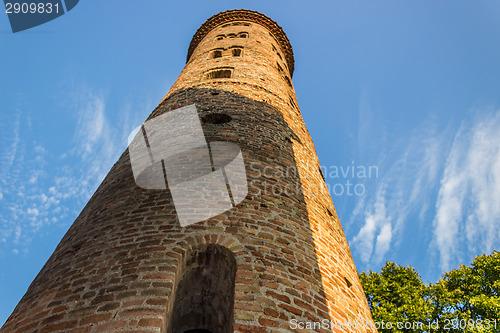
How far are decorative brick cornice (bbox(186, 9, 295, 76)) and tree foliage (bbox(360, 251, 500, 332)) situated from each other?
31.2 feet

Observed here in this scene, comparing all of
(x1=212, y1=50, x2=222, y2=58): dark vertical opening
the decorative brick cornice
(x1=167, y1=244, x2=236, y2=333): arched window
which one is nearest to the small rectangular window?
(x1=212, y1=50, x2=222, y2=58): dark vertical opening

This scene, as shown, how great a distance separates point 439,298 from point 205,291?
957cm

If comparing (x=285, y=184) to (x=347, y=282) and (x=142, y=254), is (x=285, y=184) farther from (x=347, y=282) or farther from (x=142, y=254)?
(x=142, y=254)

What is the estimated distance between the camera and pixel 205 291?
375cm

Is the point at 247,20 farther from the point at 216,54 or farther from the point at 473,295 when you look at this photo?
the point at 473,295

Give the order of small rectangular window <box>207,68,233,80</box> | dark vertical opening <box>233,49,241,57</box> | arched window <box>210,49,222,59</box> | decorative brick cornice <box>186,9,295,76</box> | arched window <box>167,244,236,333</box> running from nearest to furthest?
arched window <box>167,244,236,333</box>
small rectangular window <box>207,68,233,80</box>
dark vertical opening <box>233,49,241,57</box>
arched window <box>210,49,222,59</box>
decorative brick cornice <box>186,9,295,76</box>

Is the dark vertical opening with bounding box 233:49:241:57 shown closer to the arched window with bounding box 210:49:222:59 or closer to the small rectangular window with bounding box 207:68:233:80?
the arched window with bounding box 210:49:222:59

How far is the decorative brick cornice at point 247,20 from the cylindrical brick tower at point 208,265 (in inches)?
430

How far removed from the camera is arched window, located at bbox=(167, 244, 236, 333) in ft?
11.7

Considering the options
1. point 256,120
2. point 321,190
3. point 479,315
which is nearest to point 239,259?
point 321,190

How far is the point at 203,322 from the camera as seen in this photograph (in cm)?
371

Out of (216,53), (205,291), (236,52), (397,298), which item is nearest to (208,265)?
(205,291)

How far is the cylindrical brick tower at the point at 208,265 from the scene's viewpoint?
9.63ft

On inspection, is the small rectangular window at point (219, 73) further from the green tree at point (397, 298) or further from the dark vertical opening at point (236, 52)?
the green tree at point (397, 298)
